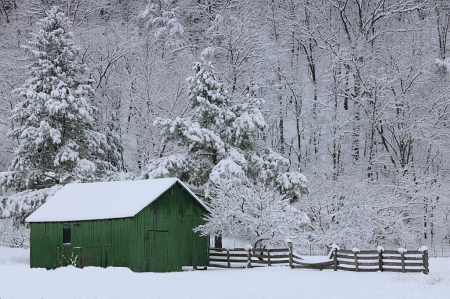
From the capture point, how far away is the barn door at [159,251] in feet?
76.4

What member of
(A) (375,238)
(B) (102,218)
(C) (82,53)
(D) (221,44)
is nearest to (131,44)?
(C) (82,53)

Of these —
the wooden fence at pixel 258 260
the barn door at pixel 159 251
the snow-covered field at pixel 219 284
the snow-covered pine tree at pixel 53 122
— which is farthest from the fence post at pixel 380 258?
the snow-covered pine tree at pixel 53 122

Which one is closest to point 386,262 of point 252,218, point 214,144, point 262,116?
point 252,218

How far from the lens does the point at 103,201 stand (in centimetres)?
2473

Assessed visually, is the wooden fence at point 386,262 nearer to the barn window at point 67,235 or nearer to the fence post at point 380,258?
the fence post at point 380,258

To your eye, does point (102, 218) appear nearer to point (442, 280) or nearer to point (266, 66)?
point (442, 280)

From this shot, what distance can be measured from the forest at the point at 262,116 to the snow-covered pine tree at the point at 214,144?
9 centimetres

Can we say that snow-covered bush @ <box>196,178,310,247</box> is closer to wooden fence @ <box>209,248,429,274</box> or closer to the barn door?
wooden fence @ <box>209,248,429,274</box>

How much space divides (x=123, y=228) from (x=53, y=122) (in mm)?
12786

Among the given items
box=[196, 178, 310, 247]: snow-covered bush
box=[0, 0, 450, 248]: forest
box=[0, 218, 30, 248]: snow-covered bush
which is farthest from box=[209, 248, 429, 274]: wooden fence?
box=[0, 218, 30, 248]: snow-covered bush

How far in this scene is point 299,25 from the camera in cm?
4062

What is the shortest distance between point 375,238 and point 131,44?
23689mm

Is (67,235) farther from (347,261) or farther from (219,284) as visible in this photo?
(347,261)

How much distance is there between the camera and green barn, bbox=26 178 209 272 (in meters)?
22.9
